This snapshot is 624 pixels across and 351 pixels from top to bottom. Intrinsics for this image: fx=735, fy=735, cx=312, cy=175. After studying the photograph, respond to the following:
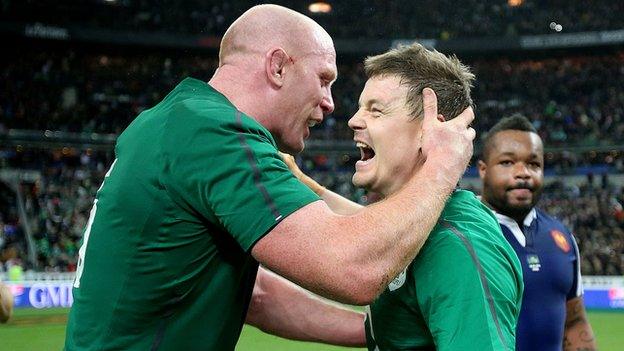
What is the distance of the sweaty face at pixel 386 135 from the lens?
253 cm

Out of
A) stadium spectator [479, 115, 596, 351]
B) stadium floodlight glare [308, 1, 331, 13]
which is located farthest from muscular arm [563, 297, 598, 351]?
stadium floodlight glare [308, 1, 331, 13]

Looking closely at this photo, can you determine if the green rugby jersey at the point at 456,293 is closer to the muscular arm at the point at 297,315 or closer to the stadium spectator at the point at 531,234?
the muscular arm at the point at 297,315

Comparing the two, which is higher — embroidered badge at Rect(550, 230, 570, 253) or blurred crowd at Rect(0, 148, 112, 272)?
embroidered badge at Rect(550, 230, 570, 253)

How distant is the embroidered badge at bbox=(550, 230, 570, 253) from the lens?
4578 mm

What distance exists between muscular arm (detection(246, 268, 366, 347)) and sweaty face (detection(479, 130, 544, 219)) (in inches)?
70.6

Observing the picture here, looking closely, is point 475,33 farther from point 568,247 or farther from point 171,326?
point 171,326

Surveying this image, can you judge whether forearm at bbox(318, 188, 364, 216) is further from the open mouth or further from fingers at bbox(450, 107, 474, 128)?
fingers at bbox(450, 107, 474, 128)

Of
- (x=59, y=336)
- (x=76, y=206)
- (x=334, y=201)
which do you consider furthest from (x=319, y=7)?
(x=334, y=201)

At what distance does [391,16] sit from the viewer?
1661 inches

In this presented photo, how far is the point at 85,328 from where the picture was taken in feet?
7.55

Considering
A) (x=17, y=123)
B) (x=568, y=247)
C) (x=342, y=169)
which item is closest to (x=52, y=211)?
(x=17, y=123)

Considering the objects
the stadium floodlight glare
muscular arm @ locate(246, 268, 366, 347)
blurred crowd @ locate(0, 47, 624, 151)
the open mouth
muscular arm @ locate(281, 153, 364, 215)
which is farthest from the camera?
the stadium floodlight glare

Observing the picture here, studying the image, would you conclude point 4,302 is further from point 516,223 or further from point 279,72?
point 516,223

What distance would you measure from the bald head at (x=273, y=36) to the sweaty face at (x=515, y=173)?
2.08 m
